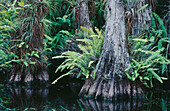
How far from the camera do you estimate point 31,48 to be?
6445 mm

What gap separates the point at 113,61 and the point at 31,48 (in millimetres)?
2717

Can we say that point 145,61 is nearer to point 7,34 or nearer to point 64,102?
point 64,102

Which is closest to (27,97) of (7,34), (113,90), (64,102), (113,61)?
(64,102)

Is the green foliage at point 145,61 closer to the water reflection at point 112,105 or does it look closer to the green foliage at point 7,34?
the water reflection at point 112,105

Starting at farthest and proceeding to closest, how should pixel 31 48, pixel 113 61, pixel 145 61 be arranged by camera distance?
1. pixel 31 48
2. pixel 145 61
3. pixel 113 61

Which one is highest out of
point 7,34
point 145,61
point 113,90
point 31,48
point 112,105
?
point 7,34

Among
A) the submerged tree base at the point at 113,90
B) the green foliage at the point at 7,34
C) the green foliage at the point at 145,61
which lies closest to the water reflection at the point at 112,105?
the submerged tree base at the point at 113,90

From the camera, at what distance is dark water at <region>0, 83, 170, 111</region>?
3.93 meters

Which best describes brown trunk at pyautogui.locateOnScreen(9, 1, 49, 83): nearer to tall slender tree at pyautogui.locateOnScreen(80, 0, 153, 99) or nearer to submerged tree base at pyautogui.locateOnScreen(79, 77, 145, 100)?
tall slender tree at pyautogui.locateOnScreen(80, 0, 153, 99)

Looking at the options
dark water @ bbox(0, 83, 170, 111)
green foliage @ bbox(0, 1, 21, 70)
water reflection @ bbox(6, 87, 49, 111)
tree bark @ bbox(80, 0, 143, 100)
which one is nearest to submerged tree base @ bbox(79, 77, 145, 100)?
tree bark @ bbox(80, 0, 143, 100)

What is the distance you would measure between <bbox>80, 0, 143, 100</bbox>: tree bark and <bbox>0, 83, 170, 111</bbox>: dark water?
0.28 meters

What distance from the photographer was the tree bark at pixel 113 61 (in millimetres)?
4699

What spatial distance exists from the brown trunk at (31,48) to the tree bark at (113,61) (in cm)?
203

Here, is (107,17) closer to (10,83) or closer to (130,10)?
(130,10)
